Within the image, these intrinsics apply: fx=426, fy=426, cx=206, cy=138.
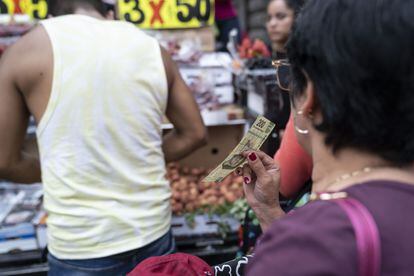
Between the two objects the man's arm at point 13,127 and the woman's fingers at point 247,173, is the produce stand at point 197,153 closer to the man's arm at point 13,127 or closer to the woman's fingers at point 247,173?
the man's arm at point 13,127

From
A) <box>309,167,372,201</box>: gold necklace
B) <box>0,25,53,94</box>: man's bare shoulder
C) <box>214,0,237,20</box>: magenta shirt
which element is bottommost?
<box>309,167,372,201</box>: gold necklace

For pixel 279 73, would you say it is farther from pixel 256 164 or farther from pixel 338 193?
pixel 338 193

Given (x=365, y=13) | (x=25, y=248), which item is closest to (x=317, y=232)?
(x=365, y=13)

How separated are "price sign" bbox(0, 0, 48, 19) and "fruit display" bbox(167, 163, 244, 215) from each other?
52.1 inches

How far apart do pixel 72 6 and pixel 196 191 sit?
1.53 meters

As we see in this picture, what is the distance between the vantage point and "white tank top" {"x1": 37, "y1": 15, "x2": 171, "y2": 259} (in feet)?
4.77

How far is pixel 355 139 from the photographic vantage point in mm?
762

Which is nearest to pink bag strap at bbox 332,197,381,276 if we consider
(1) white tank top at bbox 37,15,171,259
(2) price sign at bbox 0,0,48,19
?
(1) white tank top at bbox 37,15,171,259

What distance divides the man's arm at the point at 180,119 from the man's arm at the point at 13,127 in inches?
21.6

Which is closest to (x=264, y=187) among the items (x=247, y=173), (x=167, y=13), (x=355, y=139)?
(x=247, y=173)

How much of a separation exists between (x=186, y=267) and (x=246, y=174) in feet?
1.09

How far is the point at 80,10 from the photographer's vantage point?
1619mm

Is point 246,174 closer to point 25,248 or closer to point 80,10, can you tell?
point 80,10

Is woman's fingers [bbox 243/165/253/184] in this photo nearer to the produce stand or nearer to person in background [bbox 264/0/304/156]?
person in background [bbox 264/0/304/156]
